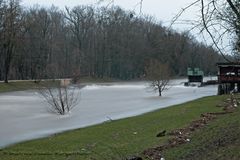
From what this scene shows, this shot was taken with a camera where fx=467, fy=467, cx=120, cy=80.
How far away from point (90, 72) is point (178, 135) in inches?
4355

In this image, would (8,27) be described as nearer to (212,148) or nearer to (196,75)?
(196,75)

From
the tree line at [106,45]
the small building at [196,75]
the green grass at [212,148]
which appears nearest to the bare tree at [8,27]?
the tree line at [106,45]

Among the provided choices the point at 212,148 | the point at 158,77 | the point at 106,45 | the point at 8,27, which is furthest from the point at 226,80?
the point at 106,45

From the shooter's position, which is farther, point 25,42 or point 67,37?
point 67,37

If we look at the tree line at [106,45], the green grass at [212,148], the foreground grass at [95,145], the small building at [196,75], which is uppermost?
the tree line at [106,45]

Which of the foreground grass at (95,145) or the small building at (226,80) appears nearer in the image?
the foreground grass at (95,145)

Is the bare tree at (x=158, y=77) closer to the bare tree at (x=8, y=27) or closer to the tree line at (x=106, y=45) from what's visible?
the bare tree at (x=8, y=27)

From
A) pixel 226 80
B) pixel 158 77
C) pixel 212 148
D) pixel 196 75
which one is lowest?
pixel 212 148

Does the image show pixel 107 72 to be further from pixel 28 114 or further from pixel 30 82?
pixel 28 114

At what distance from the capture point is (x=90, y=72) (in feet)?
416

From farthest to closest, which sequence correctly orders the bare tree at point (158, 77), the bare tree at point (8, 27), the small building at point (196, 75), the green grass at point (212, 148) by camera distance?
the small building at point (196, 75)
the bare tree at point (8, 27)
the bare tree at point (158, 77)
the green grass at point (212, 148)

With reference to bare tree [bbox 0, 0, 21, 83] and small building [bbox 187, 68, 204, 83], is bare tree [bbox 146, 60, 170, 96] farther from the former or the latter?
small building [bbox 187, 68, 204, 83]

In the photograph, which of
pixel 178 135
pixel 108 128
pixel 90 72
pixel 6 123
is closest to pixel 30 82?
pixel 90 72

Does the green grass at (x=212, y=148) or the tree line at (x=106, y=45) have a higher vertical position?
the tree line at (x=106, y=45)
